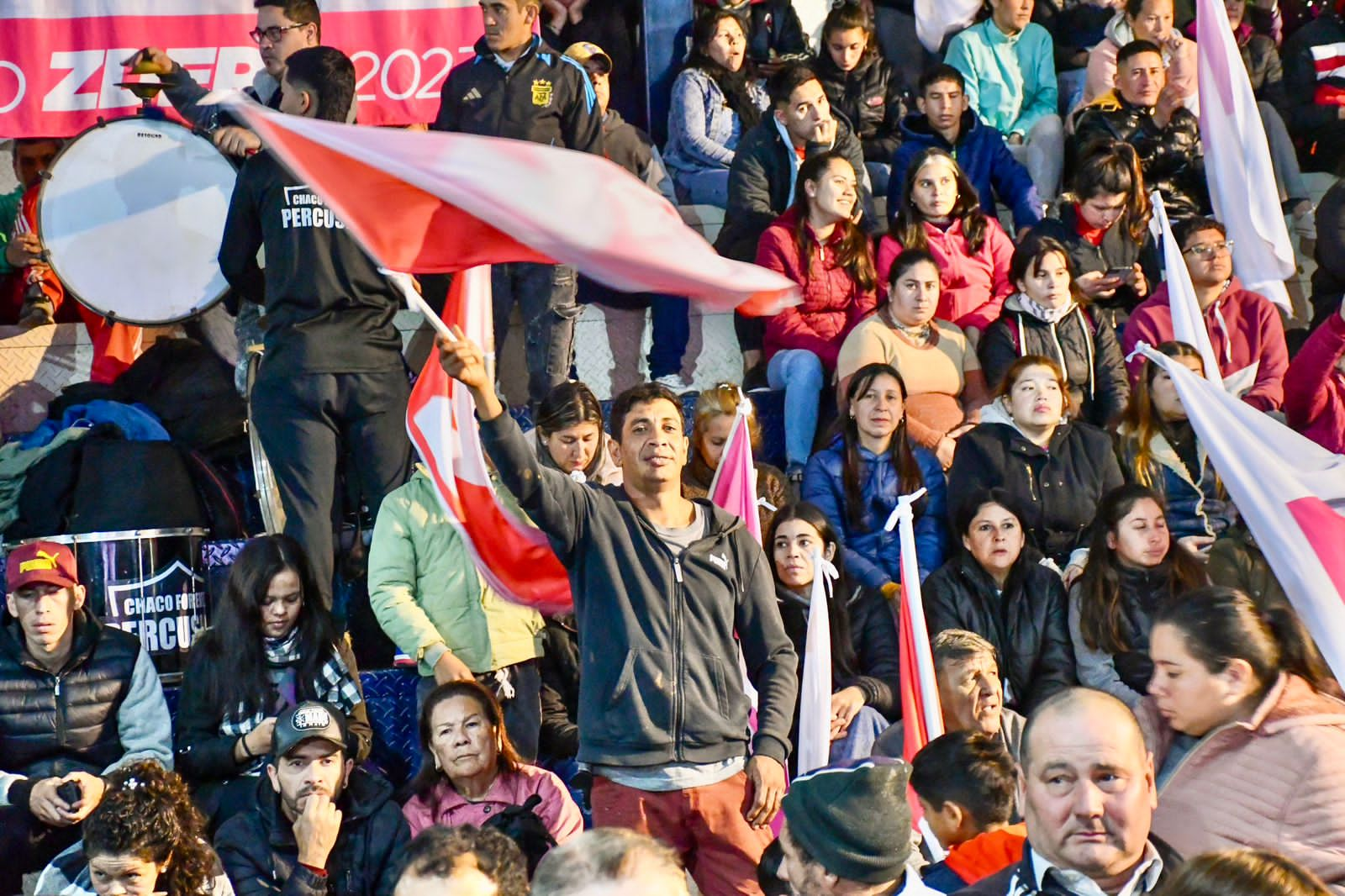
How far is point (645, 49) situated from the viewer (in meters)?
11.3

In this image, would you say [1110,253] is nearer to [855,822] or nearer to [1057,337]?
[1057,337]

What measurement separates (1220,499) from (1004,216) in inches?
95.5

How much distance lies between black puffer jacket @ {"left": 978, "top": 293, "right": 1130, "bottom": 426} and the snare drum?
3353 millimetres

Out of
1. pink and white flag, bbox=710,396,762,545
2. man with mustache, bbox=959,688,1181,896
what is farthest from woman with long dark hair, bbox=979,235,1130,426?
man with mustache, bbox=959,688,1181,896

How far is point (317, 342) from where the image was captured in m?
8.00

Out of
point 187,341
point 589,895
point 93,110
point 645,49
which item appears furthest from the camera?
point 645,49

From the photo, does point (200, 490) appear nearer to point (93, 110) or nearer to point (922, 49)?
point (93, 110)

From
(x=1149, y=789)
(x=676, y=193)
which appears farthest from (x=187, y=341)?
(x=1149, y=789)

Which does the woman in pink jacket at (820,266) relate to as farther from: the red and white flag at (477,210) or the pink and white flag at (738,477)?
the red and white flag at (477,210)

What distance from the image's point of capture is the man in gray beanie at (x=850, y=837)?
4.67 meters

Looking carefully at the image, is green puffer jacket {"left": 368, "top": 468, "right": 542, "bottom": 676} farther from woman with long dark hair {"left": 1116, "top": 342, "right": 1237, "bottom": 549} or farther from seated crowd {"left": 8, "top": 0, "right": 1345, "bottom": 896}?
woman with long dark hair {"left": 1116, "top": 342, "right": 1237, "bottom": 549}

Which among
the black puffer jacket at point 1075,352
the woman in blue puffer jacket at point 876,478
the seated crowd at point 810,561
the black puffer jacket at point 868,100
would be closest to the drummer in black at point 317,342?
the seated crowd at point 810,561

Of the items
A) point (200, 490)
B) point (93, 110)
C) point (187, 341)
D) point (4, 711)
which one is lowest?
point (4, 711)

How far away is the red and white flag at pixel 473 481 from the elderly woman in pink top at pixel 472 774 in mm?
361
